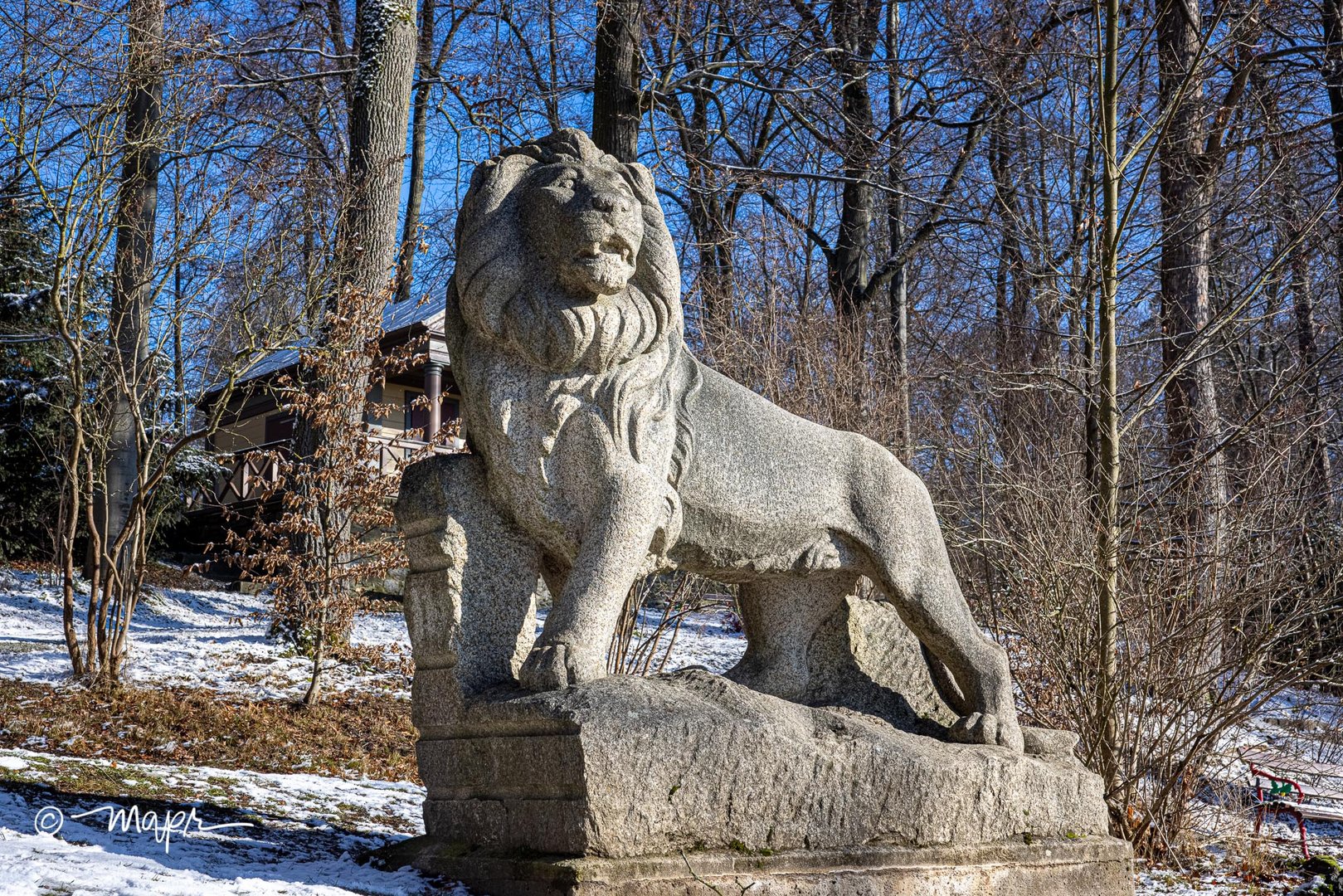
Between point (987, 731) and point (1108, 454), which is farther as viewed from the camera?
point (1108, 454)

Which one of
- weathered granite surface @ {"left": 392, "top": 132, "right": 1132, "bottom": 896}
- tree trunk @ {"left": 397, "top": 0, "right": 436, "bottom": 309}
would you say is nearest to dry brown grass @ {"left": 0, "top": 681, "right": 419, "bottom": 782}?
weathered granite surface @ {"left": 392, "top": 132, "right": 1132, "bottom": 896}

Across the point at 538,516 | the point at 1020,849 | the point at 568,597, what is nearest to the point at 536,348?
the point at 538,516

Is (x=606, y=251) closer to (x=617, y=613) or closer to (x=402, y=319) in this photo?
(x=617, y=613)

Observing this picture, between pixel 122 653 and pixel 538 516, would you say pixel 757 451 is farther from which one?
pixel 122 653

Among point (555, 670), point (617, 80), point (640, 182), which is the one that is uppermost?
point (617, 80)

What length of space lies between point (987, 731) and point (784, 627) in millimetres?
792

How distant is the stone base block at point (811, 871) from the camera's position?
333 cm

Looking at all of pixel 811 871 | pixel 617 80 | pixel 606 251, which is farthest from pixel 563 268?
pixel 617 80

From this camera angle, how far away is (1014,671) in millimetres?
6723

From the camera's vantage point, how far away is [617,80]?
424 inches

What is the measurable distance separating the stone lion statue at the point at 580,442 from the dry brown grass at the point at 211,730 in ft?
12.5

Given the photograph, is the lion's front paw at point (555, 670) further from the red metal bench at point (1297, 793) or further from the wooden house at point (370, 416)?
the wooden house at point (370, 416)

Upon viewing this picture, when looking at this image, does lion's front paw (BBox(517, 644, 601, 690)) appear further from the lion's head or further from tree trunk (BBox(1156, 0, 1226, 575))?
tree trunk (BBox(1156, 0, 1226, 575))

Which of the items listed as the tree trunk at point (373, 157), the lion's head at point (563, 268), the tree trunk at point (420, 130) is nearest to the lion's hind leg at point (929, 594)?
the lion's head at point (563, 268)
